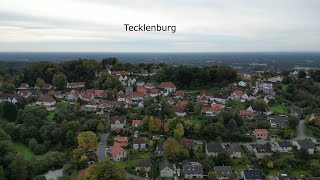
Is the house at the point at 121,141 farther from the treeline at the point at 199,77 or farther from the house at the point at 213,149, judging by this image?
the treeline at the point at 199,77

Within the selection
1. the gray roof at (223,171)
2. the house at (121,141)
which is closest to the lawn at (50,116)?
the house at (121,141)

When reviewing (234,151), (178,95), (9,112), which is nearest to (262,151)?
(234,151)

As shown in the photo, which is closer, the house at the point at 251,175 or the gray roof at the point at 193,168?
the house at the point at 251,175

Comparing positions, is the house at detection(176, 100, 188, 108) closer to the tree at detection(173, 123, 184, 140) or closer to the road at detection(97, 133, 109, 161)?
the tree at detection(173, 123, 184, 140)

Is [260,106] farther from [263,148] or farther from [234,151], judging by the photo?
[234,151]

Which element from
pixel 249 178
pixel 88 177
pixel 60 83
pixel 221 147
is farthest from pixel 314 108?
pixel 60 83

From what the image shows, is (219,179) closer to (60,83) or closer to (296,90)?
(296,90)
